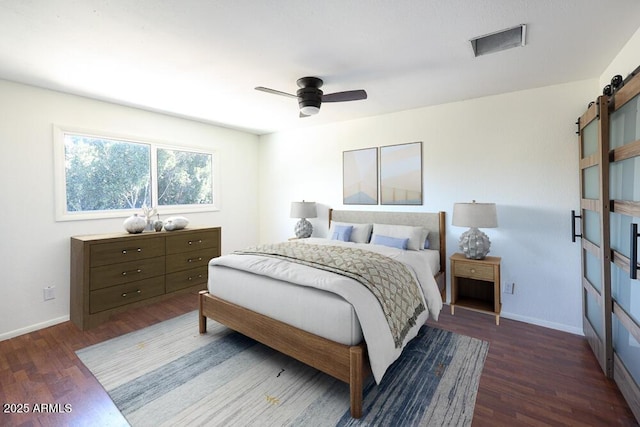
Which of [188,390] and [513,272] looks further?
[513,272]

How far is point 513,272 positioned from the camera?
312 centimetres

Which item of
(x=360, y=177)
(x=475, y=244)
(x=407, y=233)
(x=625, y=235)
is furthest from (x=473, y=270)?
(x=360, y=177)

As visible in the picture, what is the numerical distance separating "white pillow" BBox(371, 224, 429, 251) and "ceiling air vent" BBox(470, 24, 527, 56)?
1909 millimetres

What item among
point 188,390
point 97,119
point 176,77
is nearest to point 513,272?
point 188,390

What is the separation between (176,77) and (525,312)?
4322mm

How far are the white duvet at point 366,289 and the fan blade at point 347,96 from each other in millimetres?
1537

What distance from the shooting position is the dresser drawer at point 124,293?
298 centimetres

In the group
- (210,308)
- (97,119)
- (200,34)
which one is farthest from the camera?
(97,119)

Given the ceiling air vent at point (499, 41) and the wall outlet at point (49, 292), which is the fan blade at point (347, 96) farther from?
the wall outlet at point (49, 292)

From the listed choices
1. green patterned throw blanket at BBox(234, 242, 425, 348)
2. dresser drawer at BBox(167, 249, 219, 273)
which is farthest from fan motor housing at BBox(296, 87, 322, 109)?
dresser drawer at BBox(167, 249, 219, 273)

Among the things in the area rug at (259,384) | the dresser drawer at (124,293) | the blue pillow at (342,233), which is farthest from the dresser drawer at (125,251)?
the blue pillow at (342,233)

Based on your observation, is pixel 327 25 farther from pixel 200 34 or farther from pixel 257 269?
pixel 257 269

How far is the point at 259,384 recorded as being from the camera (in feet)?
6.68

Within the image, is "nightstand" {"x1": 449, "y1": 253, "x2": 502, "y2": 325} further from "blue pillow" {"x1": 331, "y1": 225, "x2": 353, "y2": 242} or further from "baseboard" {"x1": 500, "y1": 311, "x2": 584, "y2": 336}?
"blue pillow" {"x1": 331, "y1": 225, "x2": 353, "y2": 242}
